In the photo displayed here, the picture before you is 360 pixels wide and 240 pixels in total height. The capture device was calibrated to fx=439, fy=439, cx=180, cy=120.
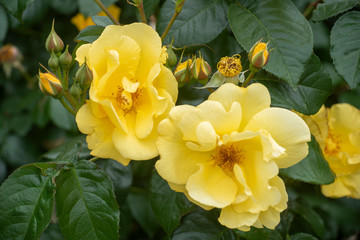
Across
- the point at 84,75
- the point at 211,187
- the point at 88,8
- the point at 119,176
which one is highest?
the point at 84,75

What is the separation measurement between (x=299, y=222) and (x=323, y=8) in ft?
3.23

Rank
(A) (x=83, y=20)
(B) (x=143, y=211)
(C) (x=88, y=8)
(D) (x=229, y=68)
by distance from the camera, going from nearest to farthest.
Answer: (D) (x=229, y=68) → (C) (x=88, y=8) → (B) (x=143, y=211) → (A) (x=83, y=20)

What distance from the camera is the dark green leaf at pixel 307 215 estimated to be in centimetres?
178

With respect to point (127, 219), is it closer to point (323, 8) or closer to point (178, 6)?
point (178, 6)

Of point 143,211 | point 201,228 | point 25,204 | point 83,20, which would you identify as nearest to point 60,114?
point 83,20

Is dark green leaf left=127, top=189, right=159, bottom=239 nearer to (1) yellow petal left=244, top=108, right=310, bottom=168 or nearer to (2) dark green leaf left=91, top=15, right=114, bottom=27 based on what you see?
(2) dark green leaf left=91, top=15, right=114, bottom=27

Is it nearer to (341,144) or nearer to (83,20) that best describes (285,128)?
(341,144)

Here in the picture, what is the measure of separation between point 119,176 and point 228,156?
63 cm

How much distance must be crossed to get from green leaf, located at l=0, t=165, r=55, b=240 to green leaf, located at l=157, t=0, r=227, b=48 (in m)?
0.59

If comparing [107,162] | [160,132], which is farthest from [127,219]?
[160,132]

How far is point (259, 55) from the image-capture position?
3.78 ft

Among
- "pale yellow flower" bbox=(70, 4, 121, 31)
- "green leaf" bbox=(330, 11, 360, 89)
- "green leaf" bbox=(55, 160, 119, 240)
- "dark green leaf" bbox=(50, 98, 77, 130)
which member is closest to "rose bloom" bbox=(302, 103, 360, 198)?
"green leaf" bbox=(330, 11, 360, 89)

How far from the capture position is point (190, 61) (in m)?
1.22

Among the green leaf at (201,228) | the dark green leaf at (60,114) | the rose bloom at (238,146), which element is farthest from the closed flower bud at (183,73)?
the dark green leaf at (60,114)
